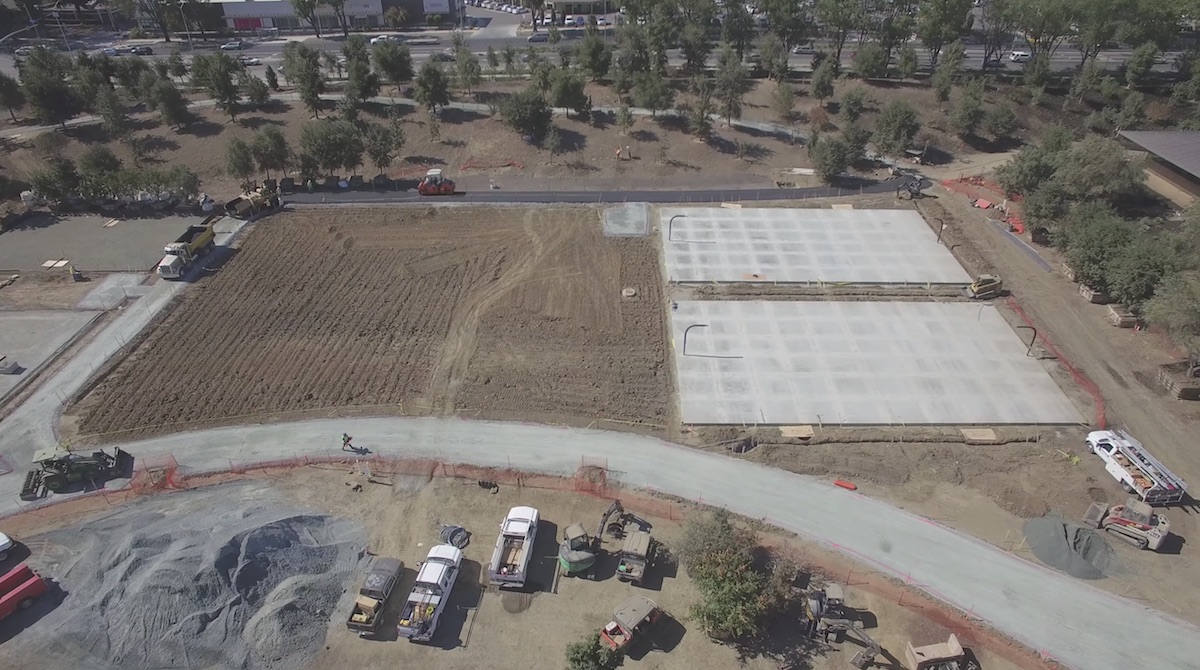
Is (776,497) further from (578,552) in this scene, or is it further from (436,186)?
(436,186)

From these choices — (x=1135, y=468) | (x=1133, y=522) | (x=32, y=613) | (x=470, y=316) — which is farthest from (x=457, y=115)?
(x=1133, y=522)

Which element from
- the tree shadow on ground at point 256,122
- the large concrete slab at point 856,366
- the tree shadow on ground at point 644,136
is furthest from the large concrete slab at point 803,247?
the tree shadow on ground at point 256,122

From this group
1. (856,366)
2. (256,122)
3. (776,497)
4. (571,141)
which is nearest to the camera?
(776,497)

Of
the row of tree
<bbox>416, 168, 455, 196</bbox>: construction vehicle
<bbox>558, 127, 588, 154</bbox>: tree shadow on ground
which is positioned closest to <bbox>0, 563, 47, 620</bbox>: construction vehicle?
<bbox>416, 168, 455, 196</bbox>: construction vehicle

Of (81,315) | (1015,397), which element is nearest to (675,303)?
(1015,397)

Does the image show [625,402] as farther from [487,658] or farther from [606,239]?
[606,239]
